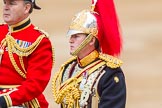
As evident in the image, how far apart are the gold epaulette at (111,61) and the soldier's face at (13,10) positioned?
594mm

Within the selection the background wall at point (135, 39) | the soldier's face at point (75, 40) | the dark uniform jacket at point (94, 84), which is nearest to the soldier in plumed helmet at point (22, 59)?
the dark uniform jacket at point (94, 84)

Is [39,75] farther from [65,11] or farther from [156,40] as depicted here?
[65,11]

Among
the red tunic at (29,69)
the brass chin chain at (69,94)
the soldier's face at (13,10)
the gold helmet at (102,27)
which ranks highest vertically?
the soldier's face at (13,10)

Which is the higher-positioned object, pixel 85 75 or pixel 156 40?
pixel 156 40

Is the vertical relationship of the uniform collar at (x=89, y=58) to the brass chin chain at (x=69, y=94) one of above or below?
above

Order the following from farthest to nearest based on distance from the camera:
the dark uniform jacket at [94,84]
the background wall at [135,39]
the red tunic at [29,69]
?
1. the background wall at [135,39]
2. the red tunic at [29,69]
3. the dark uniform jacket at [94,84]

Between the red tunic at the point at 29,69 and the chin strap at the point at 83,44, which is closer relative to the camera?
the chin strap at the point at 83,44

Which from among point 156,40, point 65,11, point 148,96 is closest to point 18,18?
point 148,96

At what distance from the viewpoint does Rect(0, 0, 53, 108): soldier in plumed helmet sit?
626 centimetres

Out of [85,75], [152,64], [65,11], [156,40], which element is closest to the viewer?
[85,75]

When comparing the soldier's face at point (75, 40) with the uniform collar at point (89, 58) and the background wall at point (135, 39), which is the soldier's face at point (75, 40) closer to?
the uniform collar at point (89, 58)

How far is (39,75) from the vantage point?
20.6ft

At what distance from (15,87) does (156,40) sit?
5088 millimetres

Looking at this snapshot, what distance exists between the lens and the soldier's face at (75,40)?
6039mm
